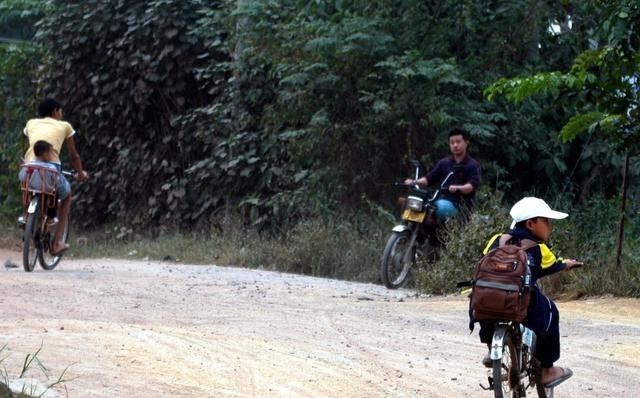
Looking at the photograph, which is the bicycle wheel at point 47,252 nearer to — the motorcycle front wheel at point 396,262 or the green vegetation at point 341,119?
the green vegetation at point 341,119

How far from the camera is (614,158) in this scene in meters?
15.4

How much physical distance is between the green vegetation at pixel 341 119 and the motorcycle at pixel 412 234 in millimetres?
689

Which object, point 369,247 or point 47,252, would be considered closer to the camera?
point 47,252

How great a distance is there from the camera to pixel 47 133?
12.9 meters

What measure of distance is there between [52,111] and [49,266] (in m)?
1.60

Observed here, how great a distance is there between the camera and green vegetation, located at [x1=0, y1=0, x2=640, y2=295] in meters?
13.0

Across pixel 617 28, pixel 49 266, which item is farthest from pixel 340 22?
pixel 617 28

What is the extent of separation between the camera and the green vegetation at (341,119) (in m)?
13.0

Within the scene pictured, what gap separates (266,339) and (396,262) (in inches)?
186

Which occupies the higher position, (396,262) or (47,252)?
(396,262)

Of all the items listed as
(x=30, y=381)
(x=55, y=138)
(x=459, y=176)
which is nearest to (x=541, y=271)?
(x=30, y=381)

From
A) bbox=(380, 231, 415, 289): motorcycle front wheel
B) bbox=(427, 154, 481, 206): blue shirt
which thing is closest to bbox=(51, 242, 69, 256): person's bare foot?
bbox=(380, 231, 415, 289): motorcycle front wheel

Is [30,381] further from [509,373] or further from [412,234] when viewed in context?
[412,234]

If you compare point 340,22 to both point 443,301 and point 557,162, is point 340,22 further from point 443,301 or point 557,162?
point 443,301
